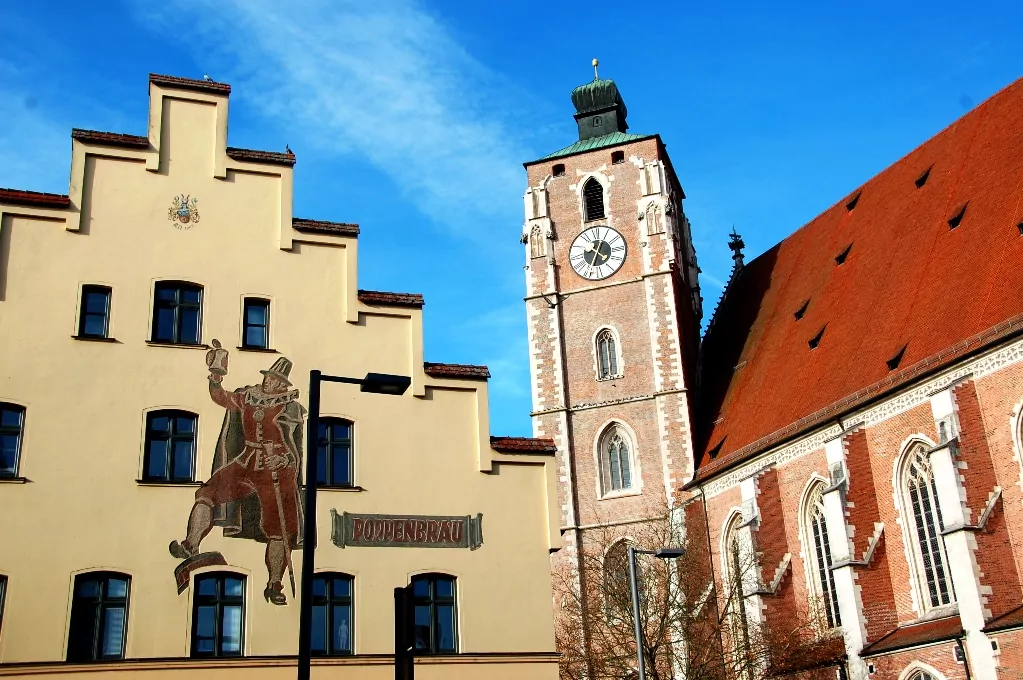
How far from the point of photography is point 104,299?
18406mm

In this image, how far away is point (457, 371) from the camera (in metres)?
19.8

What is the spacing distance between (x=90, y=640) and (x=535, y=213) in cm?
2924

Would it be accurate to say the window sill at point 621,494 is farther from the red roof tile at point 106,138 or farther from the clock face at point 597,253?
the red roof tile at point 106,138

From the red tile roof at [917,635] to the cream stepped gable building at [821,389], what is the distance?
5 cm

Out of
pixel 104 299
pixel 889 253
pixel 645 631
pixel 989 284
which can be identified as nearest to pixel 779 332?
pixel 889 253

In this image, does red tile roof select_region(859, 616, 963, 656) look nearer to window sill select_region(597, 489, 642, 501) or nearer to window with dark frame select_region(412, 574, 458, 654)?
window sill select_region(597, 489, 642, 501)

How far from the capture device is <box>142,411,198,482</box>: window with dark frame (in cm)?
1767

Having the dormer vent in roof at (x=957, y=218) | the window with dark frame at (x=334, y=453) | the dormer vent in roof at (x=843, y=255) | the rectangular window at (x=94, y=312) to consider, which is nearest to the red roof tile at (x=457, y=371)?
the window with dark frame at (x=334, y=453)

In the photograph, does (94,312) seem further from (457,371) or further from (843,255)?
(843,255)

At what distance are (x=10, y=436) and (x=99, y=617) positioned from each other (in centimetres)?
300

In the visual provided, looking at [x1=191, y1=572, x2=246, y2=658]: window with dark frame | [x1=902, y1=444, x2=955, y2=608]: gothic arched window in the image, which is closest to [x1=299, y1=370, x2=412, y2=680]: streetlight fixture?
[x1=191, y1=572, x2=246, y2=658]: window with dark frame

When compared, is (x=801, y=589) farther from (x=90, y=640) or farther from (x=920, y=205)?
(x=90, y=640)

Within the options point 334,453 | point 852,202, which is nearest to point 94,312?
point 334,453

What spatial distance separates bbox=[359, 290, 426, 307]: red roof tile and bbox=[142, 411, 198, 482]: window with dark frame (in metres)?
3.49
